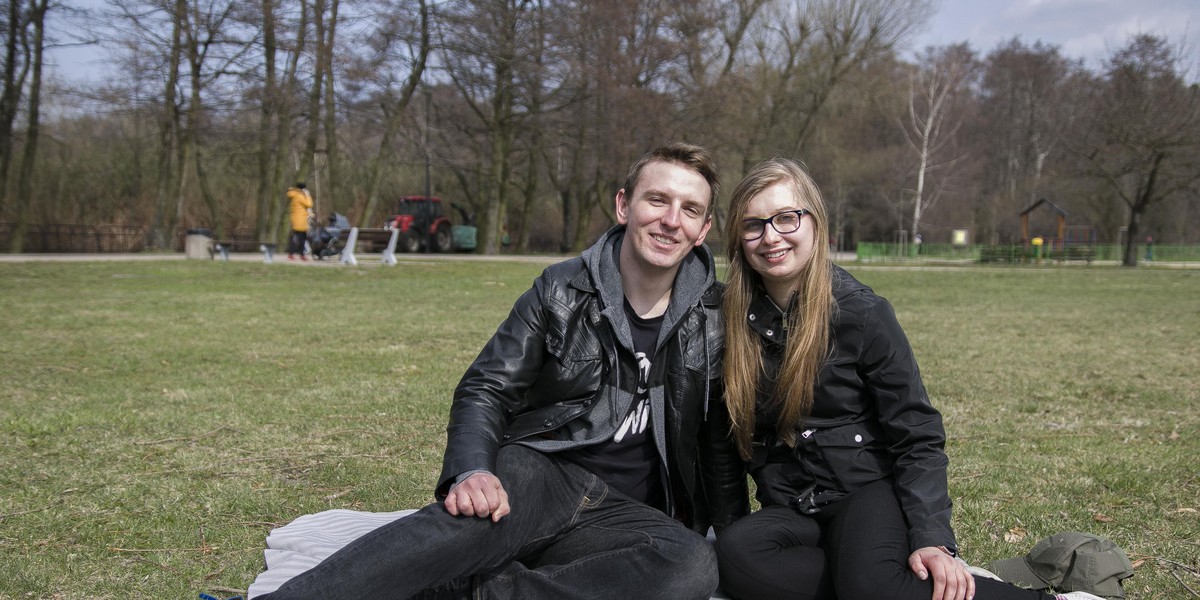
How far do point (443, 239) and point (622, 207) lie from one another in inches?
1207

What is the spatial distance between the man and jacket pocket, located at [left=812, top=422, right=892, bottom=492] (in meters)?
0.32

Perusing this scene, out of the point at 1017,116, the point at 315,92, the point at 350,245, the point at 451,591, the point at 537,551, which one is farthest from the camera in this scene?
the point at 1017,116

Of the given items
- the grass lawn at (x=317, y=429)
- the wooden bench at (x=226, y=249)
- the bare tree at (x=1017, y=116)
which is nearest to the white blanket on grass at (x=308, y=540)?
the grass lawn at (x=317, y=429)

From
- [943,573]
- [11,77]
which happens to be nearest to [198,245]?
[11,77]

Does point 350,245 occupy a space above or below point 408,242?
below

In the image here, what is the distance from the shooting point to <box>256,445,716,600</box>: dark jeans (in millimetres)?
2232

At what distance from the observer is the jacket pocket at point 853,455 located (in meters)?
2.79

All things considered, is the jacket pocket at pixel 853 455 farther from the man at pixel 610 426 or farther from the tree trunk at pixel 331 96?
the tree trunk at pixel 331 96

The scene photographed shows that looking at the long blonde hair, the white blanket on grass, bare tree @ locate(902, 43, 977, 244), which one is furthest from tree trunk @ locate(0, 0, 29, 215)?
bare tree @ locate(902, 43, 977, 244)

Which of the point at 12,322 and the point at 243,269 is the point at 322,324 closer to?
the point at 12,322

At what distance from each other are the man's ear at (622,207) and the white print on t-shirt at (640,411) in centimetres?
48

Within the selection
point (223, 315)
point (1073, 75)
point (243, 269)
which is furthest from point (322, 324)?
point (1073, 75)

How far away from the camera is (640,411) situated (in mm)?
2834

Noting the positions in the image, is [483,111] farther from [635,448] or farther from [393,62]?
[635,448]
